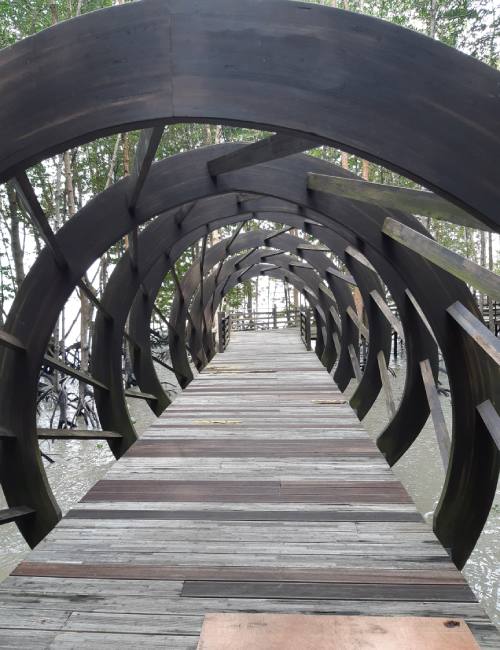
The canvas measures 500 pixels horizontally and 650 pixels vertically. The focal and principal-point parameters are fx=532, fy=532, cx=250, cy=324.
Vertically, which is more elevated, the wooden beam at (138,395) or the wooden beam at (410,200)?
the wooden beam at (410,200)

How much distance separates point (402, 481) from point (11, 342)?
719 cm

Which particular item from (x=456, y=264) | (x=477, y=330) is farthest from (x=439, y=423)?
(x=456, y=264)

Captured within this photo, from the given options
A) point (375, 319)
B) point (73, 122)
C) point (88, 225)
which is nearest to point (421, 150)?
point (73, 122)

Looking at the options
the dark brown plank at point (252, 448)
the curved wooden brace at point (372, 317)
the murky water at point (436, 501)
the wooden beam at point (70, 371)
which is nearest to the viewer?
the dark brown plank at point (252, 448)

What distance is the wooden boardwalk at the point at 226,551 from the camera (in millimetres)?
2082

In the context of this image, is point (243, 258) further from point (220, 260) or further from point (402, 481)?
point (402, 481)

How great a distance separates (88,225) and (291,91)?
2654 millimetres

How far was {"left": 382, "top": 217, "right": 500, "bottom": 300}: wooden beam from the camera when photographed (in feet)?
6.90

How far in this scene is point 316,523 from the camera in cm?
296

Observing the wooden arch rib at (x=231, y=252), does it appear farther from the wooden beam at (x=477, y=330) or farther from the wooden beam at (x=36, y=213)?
the wooden beam at (x=477, y=330)

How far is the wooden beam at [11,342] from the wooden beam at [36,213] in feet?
2.03

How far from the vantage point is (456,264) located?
2.39 meters

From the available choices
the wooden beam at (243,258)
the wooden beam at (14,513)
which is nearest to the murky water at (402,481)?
the wooden beam at (14,513)

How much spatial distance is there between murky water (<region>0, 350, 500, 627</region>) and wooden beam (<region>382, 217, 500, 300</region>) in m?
4.24
